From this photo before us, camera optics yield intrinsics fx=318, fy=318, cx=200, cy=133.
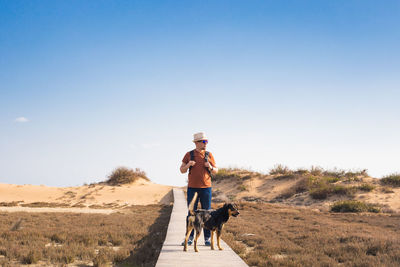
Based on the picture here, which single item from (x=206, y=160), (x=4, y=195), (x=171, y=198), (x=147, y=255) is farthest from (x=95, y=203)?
(x=206, y=160)

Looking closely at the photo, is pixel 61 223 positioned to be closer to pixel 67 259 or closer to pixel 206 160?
pixel 67 259

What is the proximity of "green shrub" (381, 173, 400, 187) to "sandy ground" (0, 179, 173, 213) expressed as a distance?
1834 cm

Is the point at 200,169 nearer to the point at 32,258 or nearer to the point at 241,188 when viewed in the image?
the point at 32,258

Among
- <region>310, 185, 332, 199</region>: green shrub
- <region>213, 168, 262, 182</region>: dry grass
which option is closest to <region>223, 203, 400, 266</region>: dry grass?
<region>310, 185, 332, 199</region>: green shrub

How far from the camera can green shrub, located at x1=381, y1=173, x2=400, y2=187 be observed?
26.2m

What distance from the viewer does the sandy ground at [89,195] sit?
28.0 metres

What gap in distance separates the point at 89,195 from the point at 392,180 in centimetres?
2660

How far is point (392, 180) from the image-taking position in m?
26.4

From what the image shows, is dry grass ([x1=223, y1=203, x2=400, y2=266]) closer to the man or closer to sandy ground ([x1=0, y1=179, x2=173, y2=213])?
the man

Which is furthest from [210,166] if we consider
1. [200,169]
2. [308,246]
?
[308,246]

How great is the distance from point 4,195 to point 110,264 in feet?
88.8

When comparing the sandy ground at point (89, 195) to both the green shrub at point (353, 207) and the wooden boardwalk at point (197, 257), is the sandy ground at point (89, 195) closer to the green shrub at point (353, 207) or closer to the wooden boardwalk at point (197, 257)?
the green shrub at point (353, 207)

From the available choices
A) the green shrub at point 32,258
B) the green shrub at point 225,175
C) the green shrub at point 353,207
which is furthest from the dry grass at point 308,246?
the green shrub at point 225,175

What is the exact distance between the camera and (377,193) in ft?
80.3
